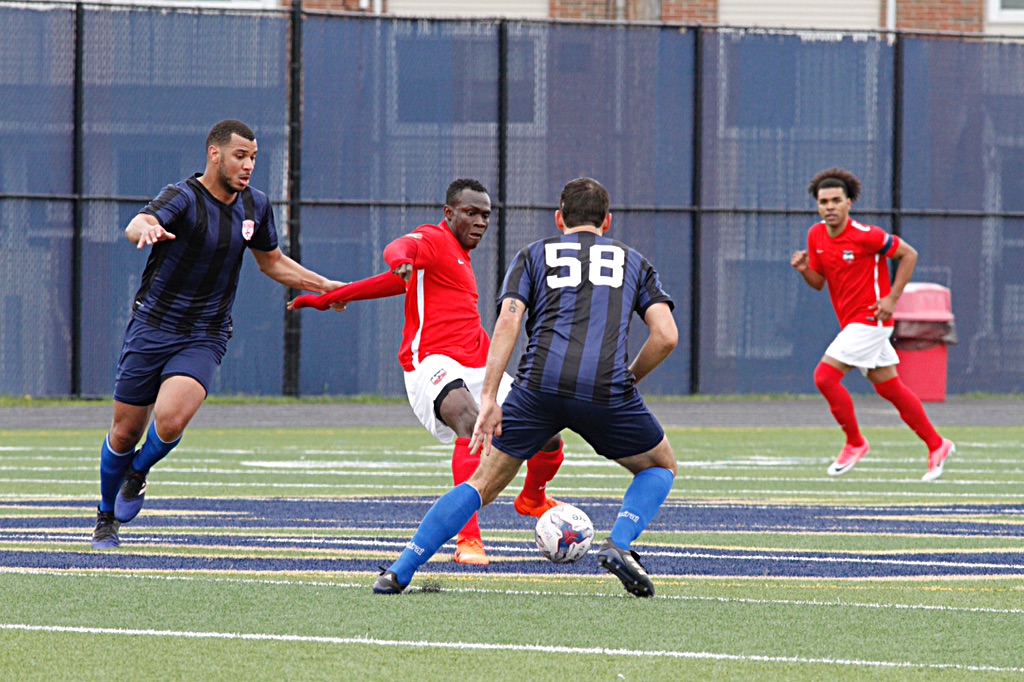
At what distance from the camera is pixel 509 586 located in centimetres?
666

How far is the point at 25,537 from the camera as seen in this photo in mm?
8180

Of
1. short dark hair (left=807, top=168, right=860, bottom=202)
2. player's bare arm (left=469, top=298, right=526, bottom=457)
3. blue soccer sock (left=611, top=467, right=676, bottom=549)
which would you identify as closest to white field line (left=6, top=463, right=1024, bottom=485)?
short dark hair (left=807, top=168, right=860, bottom=202)

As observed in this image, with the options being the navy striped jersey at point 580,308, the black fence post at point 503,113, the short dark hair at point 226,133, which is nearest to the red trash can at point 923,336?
the black fence post at point 503,113

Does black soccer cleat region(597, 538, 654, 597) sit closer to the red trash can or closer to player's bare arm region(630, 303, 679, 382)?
player's bare arm region(630, 303, 679, 382)

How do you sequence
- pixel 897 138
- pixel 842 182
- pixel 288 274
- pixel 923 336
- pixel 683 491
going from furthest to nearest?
pixel 897 138 → pixel 923 336 → pixel 842 182 → pixel 683 491 → pixel 288 274

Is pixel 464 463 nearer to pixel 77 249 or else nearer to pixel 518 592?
pixel 518 592

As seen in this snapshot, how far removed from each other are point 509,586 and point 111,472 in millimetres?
2454

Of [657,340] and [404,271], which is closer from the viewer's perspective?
[657,340]

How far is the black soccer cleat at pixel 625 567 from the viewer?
6172 mm

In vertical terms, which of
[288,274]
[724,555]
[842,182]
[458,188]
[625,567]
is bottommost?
[724,555]

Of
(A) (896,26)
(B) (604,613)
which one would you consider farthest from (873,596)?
(A) (896,26)

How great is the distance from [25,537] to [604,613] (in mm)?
3632

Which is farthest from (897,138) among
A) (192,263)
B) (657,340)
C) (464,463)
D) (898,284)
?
(657,340)

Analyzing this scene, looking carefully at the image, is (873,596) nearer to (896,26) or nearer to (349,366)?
(349,366)
